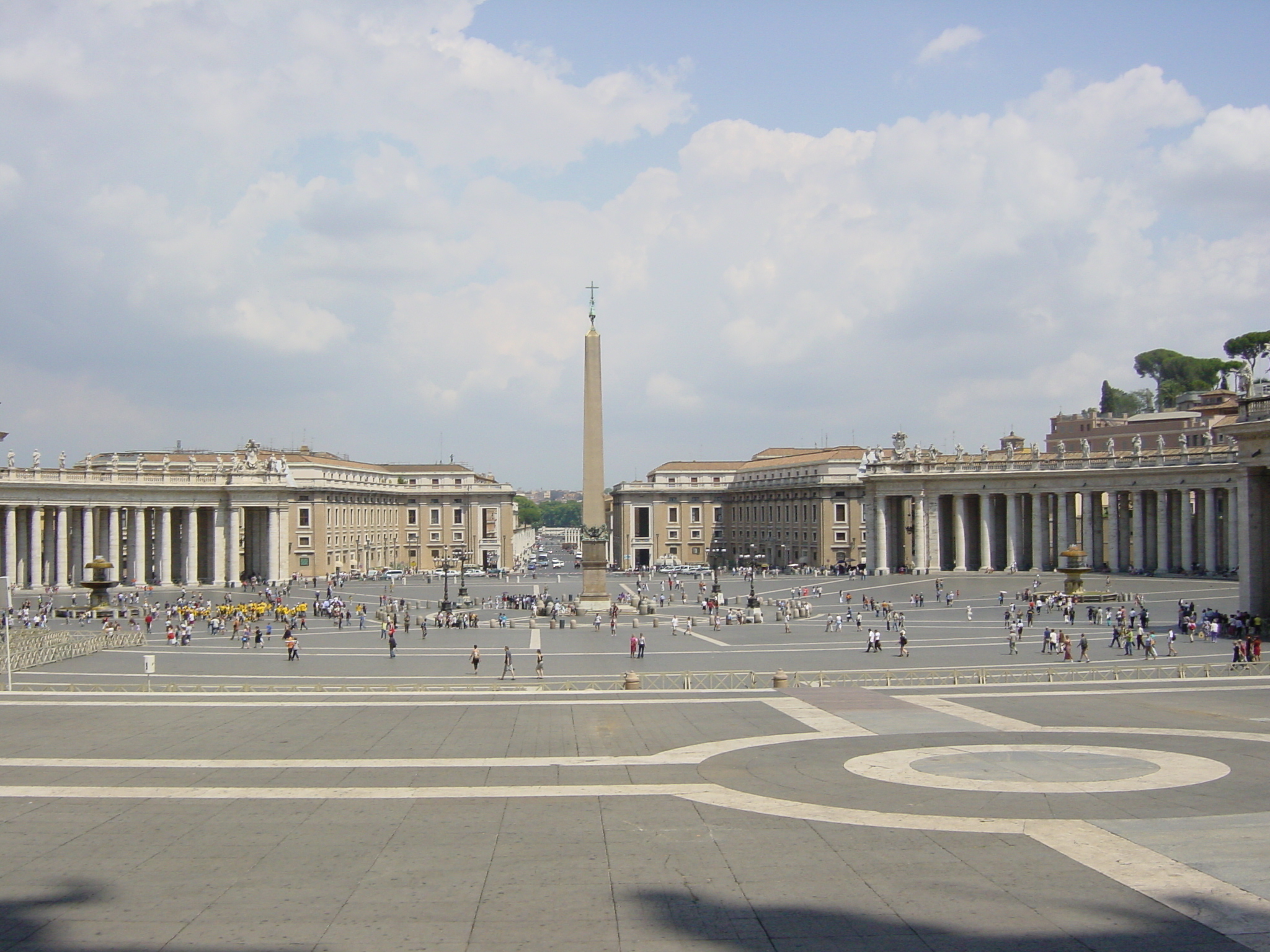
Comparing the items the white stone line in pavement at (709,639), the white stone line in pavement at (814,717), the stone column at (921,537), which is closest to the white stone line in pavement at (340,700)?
the white stone line in pavement at (814,717)

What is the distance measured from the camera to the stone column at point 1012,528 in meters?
87.1

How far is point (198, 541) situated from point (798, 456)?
2308 inches

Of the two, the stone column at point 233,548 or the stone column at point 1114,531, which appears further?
the stone column at point 233,548

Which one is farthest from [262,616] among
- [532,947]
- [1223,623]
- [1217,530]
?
[1217,530]

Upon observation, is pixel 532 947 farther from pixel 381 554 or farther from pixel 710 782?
pixel 381 554

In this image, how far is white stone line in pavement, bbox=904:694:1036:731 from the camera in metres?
22.0

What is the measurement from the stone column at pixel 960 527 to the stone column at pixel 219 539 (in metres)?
58.5

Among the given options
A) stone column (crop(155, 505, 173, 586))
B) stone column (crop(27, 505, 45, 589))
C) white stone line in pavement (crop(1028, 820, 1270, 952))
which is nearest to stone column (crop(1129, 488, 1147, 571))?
white stone line in pavement (crop(1028, 820, 1270, 952))

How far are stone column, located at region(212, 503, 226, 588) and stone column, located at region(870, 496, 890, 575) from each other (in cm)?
5252

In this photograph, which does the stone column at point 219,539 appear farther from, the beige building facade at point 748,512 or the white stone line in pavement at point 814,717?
the white stone line in pavement at point 814,717

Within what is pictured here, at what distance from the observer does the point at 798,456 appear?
389ft

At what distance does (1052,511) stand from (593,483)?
53.1m

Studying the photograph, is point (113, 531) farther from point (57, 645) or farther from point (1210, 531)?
point (1210, 531)

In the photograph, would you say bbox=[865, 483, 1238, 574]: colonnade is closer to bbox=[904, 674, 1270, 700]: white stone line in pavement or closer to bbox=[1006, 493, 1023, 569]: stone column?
bbox=[1006, 493, 1023, 569]: stone column
